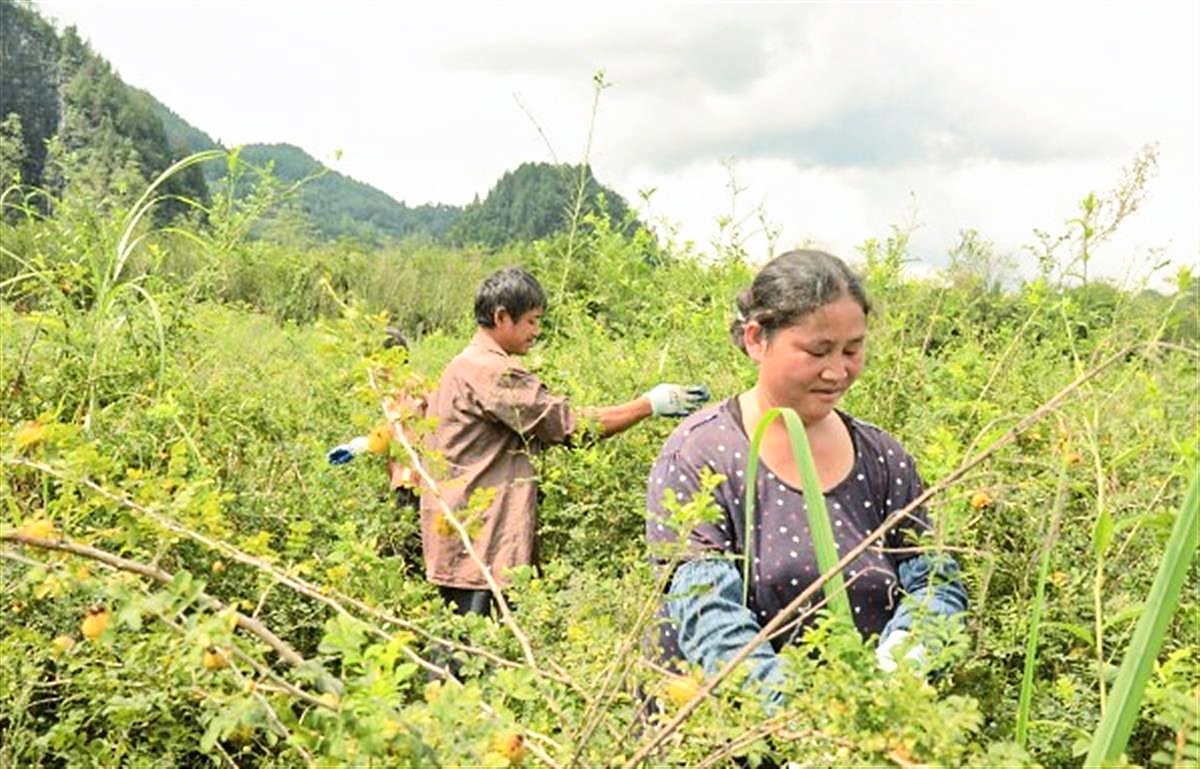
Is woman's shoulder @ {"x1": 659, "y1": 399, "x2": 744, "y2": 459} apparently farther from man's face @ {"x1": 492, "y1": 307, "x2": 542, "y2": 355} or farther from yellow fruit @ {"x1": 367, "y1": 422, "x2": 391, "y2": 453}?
man's face @ {"x1": 492, "y1": 307, "x2": 542, "y2": 355}

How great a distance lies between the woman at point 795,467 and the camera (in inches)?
69.1

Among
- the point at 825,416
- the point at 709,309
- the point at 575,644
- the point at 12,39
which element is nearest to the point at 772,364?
the point at 825,416

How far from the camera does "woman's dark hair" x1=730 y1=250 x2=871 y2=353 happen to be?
1828 mm

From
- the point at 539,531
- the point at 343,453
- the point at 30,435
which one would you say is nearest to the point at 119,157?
the point at 343,453

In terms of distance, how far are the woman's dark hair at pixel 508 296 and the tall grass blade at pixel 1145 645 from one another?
2.70m

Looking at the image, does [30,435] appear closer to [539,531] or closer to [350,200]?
[539,531]

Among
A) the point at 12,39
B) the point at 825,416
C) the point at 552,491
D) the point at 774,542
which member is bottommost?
the point at 552,491

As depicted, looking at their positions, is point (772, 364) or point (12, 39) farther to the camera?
point (12, 39)

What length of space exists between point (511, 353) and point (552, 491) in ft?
1.78

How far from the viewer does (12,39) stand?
214 feet

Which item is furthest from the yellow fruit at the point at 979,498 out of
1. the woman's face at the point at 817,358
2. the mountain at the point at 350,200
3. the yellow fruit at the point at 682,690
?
the mountain at the point at 350,200

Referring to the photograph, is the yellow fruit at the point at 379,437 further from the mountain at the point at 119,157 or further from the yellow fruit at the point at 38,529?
the mountain at the point at 119,157

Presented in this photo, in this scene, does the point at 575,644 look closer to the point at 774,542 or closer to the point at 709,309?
the point at 774,542

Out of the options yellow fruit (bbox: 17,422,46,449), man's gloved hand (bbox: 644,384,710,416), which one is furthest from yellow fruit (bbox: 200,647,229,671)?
man's gloved hand (bbox: 644,384,710,416)
